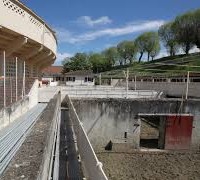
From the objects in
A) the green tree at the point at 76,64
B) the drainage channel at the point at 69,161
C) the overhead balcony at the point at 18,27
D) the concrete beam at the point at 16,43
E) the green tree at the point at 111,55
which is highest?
the green tree at the point at 111,55

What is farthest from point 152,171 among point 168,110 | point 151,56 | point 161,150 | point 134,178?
point 151,56

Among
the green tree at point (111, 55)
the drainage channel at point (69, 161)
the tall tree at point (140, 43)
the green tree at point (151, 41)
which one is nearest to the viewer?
the drainage channel at point (69, 161)

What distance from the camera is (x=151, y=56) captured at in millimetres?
125000

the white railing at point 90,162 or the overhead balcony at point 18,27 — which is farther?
the overhead balcony at point 18,27

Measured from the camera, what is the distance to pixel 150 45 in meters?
123

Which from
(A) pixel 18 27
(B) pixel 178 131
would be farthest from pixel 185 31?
(A) pixel 18 27

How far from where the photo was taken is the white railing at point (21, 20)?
890 cm

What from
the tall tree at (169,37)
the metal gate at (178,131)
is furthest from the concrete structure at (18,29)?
the tall tree at (169,37)

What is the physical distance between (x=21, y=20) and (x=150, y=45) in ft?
377

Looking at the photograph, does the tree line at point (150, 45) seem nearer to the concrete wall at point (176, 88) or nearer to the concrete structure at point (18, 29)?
the concrete wall at point (176, 88)

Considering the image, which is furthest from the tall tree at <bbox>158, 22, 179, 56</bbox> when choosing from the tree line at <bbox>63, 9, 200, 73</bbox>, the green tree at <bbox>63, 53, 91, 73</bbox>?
the green tree at <bbox>63, 53, 91, 73</bbox>

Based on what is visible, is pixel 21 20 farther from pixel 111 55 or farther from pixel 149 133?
pixel 111 55

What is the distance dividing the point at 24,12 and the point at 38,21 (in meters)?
2.48

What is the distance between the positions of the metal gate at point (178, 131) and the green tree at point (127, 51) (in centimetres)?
10831
